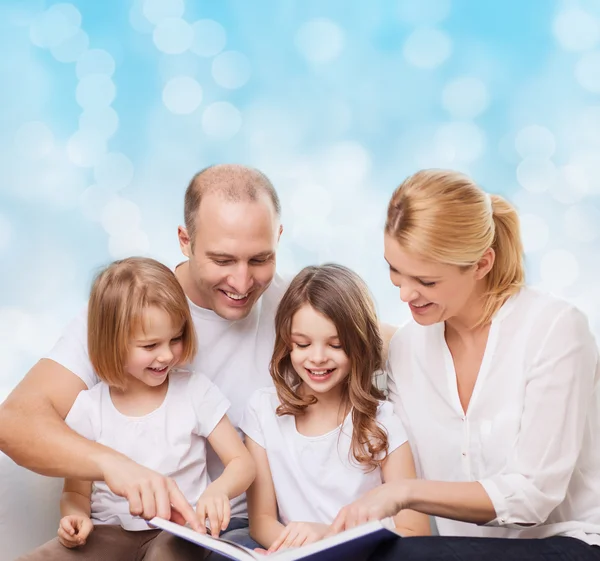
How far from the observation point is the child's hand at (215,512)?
2.04 m

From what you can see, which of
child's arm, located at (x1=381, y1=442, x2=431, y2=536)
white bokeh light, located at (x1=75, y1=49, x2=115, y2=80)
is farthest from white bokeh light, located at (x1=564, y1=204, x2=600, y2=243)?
white bokeh light, located at (x1=75, y1=49, x2=115, y2=80)

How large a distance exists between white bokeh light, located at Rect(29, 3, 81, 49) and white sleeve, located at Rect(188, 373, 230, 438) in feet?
6.87

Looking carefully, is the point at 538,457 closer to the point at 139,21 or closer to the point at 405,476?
the point at 405,476

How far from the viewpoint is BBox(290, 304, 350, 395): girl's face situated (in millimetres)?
2301

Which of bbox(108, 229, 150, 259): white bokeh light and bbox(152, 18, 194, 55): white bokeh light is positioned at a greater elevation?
bbox(152, 18, 194, 55): white bokeh light

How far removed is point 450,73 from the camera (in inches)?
155

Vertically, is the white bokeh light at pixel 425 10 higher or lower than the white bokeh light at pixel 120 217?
higher

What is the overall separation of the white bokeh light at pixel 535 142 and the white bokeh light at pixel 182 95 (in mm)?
1359

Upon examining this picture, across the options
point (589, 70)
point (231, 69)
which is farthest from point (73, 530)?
point (589, 70)

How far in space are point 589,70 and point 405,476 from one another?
2.31 m

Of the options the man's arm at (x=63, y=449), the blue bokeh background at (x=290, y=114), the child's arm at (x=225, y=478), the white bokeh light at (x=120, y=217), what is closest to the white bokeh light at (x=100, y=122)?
the blue bokeh background at (x=290, y=114)

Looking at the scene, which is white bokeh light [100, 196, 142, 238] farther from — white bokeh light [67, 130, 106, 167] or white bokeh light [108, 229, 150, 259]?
white bokeh light [67, 130, 106, 167]

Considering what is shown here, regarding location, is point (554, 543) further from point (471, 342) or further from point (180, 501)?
point (180, 501)

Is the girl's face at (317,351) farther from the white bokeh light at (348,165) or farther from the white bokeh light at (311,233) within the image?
the white bokeh light at (348,165)
